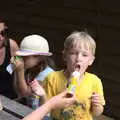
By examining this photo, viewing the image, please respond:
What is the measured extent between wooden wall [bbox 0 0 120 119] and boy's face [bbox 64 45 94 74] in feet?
10.7

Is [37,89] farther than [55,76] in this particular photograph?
No

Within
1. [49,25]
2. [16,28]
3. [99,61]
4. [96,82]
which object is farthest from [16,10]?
[96,82]

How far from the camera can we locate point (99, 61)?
7.01 meters

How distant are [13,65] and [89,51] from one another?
23.0 inches

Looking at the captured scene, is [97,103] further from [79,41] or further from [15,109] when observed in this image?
[15,109]

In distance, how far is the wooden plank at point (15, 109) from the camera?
10.1 ft

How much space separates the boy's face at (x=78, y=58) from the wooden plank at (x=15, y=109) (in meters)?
0.35

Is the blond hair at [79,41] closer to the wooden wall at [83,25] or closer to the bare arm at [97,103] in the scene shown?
the bare arm at [97,103]

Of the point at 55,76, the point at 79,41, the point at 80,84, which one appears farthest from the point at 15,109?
the point at 79,41

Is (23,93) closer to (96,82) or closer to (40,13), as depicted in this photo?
(96,82)

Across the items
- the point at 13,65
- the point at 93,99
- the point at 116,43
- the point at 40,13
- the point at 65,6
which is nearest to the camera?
the point at 93,99

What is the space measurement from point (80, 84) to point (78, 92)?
6cm

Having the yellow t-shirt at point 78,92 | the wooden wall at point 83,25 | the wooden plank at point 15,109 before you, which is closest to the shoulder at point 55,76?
the yellow t-shirt at point 78,92

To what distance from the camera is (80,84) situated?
3.14m
